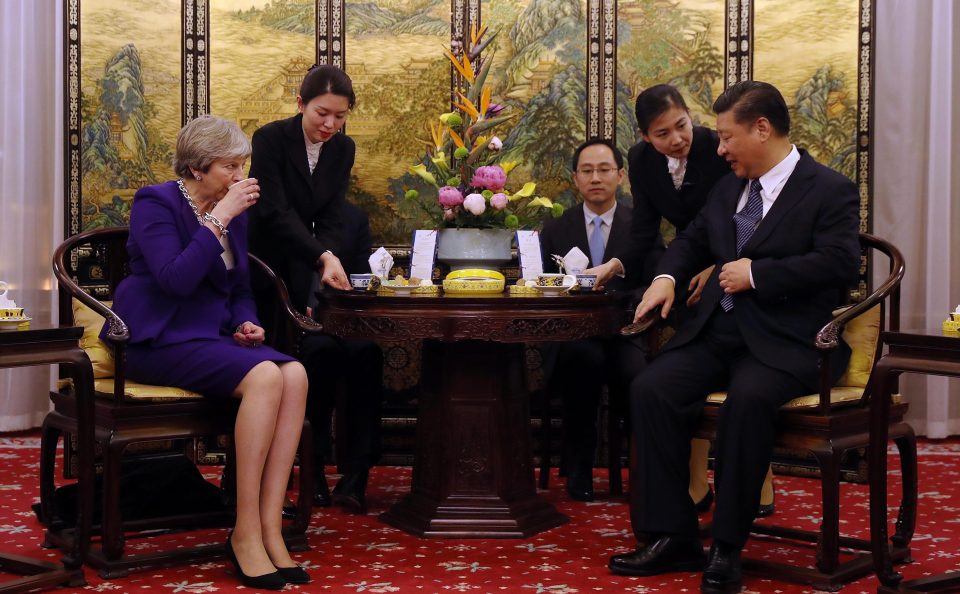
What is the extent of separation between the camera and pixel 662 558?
359 centimetres

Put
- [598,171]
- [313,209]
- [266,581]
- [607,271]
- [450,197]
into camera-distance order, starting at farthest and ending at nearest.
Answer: [598,171]
[313,209]
[607,271]
[450,197]
[266,581]

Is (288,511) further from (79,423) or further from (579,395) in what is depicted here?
(579,395)

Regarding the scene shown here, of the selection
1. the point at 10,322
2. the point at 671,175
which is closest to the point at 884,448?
the point at 671,175

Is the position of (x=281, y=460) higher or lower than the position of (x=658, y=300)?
lower

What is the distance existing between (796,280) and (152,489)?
8.03ft

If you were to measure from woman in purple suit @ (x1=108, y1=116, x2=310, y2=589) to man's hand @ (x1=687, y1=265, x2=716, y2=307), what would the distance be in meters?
1.49

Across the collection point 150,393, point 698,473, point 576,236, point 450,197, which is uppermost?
point 450,197

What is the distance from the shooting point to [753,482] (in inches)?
134

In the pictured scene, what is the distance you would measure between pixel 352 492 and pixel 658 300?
1.55 m

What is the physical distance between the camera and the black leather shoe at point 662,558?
3.57 m

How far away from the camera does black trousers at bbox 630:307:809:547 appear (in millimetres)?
3418

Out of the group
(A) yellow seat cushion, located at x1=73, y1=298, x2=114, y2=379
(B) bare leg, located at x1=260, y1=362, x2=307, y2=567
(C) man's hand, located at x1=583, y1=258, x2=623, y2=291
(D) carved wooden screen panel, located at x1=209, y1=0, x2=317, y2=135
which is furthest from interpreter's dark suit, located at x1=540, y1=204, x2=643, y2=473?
(D) carved wooden screen panel, located at x1=209, y1=0, x2=317, y2=135

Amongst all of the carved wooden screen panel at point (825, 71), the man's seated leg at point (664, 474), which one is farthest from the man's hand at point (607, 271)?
the carved wooden screen panel at point (825, 71)

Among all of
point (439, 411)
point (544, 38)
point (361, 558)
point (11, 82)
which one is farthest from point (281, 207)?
point (11, 82)
